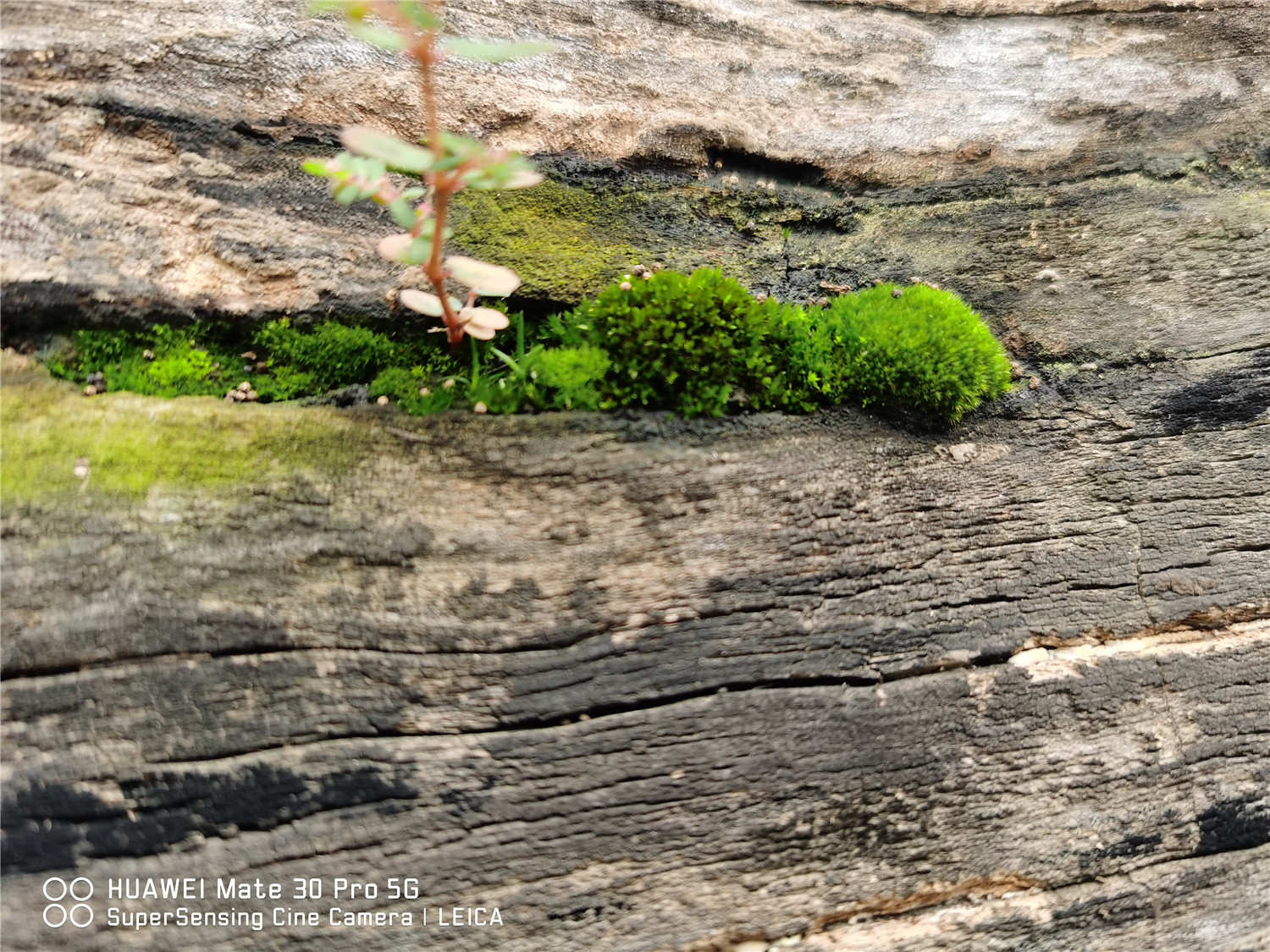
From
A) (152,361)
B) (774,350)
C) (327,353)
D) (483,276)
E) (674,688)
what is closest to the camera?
(483,276)

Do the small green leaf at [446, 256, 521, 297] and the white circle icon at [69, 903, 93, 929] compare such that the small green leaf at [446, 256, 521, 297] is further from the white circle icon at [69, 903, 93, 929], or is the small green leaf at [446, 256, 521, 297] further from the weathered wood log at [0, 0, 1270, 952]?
the white circle icon at [69, 903, 93, 929]

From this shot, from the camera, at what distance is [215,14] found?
145 inches

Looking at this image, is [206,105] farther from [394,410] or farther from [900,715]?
[900,715]

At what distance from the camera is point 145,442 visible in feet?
9.48

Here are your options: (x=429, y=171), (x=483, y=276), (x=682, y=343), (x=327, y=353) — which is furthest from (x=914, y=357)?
(x=327, y=353)

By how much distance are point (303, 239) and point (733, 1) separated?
9.30 feet

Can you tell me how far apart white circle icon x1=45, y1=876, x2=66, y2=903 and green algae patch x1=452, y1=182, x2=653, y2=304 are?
2.65 m

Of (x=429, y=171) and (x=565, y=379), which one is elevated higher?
(x=429, y=171)

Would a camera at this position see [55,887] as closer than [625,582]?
Yes

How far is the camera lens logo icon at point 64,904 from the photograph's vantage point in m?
2.37

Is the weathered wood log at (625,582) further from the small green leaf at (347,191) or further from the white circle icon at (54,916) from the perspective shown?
the small green leaf at (347,191)

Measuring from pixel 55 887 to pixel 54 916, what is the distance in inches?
3.2

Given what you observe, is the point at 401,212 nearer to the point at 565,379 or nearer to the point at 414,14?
the point at 414,14

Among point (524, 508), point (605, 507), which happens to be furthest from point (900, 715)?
point (524, 508)
